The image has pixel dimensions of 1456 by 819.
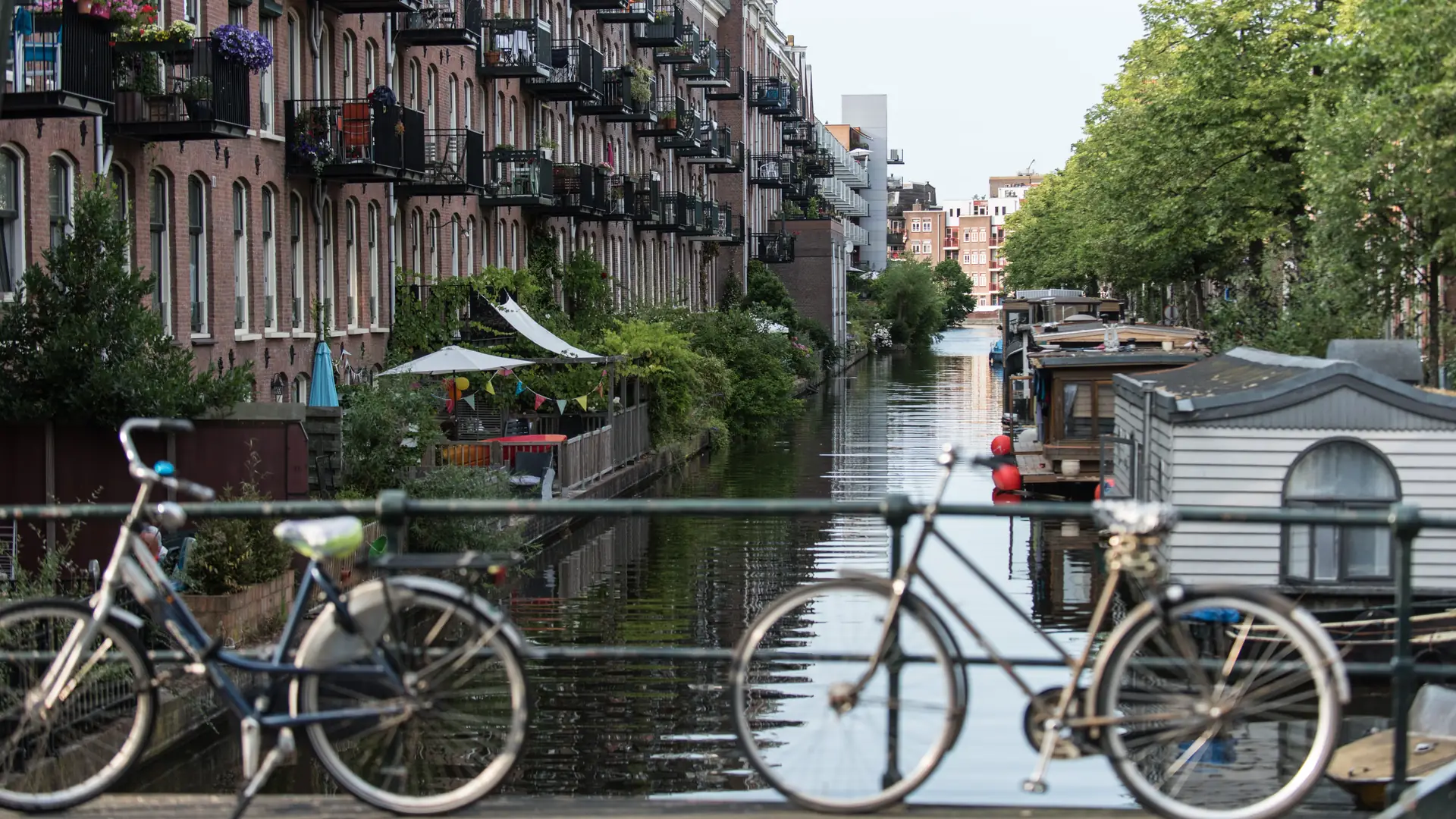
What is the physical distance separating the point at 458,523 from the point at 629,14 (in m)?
34.7

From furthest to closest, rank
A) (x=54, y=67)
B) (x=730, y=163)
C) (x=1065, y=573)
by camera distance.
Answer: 1. (x=730, y=163)
2. (x=1065, y=573)
3. (x=54, y=67)

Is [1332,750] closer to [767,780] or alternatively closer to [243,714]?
[767,780]

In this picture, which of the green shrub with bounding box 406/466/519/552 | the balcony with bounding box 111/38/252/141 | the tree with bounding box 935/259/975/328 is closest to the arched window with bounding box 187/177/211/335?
the balcony with bounding box 111/38/252/141

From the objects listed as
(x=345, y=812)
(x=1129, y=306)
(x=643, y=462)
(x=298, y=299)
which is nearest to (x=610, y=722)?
(x=345, y=812)

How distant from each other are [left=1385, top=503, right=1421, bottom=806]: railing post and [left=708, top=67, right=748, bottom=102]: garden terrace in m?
63.0

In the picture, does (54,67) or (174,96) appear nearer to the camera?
(54,67)

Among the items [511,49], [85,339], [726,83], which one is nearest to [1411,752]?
[85,339]

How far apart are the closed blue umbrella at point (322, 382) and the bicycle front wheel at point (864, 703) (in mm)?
21970

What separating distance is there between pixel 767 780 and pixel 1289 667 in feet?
5.32

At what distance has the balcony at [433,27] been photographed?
110 feet

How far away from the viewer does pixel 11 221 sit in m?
19.5

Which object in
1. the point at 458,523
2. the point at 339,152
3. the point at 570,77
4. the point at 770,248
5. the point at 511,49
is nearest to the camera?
the point at 458,523

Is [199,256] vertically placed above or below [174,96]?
below

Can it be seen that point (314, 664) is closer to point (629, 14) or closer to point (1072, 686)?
point (1072, 686)
